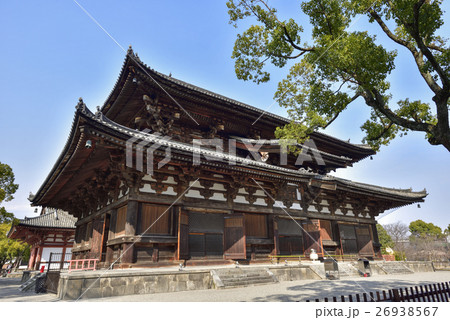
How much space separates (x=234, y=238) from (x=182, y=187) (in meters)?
3.31

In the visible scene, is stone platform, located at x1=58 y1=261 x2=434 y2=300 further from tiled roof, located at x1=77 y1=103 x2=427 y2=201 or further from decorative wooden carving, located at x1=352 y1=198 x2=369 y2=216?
decorative wooden carving, located at x1=352 y1=198 x2=369 y2=216

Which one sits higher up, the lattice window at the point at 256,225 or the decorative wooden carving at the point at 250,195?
the decorative wooden carving at the point at 250,195

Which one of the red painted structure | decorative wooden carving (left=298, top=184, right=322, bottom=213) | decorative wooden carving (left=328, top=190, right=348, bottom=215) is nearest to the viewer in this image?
decorative wooden carving (left=298, top=184, right=322, bottom=213)

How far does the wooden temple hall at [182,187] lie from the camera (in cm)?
980

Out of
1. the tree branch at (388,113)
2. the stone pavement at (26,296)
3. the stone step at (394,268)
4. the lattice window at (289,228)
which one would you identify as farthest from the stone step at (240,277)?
the stone step at (394,268)

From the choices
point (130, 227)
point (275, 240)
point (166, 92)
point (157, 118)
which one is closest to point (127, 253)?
point (130, 227)

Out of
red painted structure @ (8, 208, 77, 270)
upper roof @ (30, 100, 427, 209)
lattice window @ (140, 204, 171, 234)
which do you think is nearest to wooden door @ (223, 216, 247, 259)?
upper roof @ (30, 100, 427, 209)

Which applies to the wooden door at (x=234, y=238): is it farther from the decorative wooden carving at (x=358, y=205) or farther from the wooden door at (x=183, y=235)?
the decorative wooden carving at (x=358, y=205)

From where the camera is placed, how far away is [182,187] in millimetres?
11227

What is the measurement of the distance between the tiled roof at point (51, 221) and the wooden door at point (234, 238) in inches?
795

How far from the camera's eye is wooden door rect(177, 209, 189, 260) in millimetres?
10352

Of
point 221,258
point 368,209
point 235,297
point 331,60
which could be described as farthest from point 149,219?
point 368,209

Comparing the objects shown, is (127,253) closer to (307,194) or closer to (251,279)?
(251,279)

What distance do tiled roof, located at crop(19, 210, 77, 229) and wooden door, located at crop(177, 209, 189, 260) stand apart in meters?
19.6
